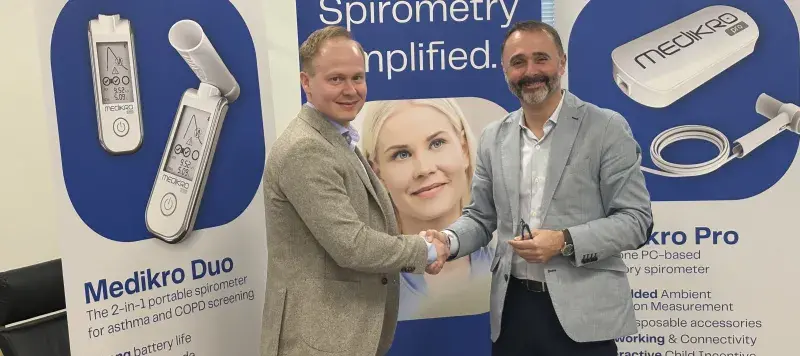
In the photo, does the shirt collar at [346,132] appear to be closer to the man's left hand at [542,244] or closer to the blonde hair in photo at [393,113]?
the man's left hand at [542,244]

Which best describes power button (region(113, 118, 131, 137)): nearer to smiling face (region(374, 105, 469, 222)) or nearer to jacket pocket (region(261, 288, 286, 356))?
jacket pocket (region(261, 288, 286, 356))

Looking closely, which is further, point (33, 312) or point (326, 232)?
point (33, 312)

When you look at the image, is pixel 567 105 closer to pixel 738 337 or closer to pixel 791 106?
pixel 791 106

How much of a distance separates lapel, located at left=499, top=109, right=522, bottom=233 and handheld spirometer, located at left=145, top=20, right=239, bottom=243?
3.29ft

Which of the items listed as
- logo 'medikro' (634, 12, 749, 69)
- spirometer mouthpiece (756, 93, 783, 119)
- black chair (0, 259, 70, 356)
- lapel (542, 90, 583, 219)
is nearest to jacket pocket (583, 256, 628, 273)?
lapel (542, 90, 583, 219)

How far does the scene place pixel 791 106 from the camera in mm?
2729

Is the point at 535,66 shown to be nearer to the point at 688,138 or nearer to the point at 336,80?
the point at 336,80

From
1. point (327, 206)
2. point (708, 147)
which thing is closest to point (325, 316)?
point (327, 206)

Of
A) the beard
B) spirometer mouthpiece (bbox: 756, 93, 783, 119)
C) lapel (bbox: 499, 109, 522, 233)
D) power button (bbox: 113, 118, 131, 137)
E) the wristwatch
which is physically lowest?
the wristwatch

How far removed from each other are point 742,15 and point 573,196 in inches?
54.1

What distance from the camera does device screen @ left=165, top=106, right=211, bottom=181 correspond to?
2277 mm

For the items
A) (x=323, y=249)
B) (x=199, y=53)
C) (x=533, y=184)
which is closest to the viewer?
(x=323, y=249)

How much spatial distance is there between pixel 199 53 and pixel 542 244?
1308 mm

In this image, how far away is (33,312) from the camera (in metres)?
2.40
